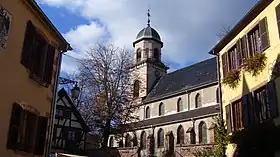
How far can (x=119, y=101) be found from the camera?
34281 mm

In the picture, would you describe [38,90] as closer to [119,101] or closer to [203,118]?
[119,101]

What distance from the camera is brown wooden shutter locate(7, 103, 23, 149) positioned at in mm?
10945

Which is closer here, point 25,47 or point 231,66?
point 25,47

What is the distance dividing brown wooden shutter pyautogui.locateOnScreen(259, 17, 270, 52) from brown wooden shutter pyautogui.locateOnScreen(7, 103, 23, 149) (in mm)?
9577

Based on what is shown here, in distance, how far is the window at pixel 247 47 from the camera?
1452 cm

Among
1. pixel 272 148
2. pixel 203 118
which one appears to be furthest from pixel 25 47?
Result: pixel 203 118

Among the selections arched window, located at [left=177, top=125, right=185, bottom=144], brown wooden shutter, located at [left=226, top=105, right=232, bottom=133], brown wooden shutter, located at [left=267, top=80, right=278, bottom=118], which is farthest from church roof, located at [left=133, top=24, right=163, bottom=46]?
brown wooden shutter, located at [left=267, top=80, right=278, bottom=118]

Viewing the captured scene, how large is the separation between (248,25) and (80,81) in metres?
21.7

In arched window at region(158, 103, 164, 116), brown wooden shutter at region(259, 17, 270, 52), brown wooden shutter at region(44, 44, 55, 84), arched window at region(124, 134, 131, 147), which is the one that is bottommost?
arched window at region(124, 134, 131, 147)

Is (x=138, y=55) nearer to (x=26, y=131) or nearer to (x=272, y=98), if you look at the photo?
(x=272, y=98)

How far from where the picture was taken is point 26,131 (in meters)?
12.6

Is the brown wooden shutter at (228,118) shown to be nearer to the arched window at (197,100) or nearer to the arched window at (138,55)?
the arched window at (197,100)

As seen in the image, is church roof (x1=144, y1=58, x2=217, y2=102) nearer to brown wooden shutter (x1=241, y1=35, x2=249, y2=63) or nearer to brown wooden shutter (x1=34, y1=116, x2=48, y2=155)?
brown wooden shutter (x1=241, y1=35, x2=249, y2=63)

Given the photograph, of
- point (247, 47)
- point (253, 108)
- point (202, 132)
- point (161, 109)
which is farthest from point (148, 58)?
point (253, 108)
